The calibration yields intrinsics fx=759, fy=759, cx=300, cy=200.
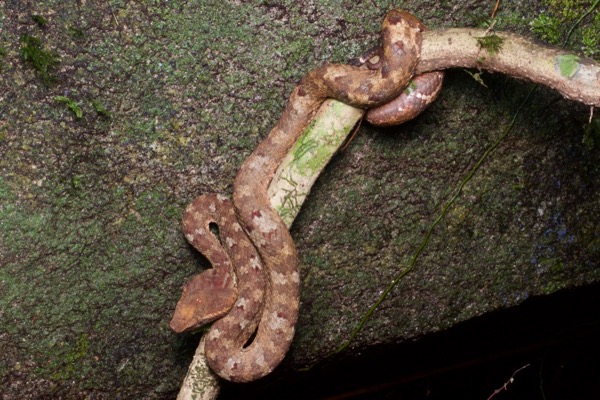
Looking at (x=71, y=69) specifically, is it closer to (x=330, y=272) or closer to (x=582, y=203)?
(x=330, y=272)

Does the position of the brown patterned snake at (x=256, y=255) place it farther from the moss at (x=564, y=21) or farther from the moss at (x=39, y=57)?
the moss at (x=39, y=57)

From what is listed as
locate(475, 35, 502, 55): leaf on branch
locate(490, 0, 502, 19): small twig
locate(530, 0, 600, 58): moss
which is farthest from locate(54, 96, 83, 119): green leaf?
locate(530, 0, 600, 58): moss

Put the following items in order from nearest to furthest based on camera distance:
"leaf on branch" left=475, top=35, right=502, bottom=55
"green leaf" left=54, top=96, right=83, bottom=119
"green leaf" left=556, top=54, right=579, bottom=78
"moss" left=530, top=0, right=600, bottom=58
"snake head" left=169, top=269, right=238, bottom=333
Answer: "green leaf" left=556, top=54, right=579, bottom=78 < "leaf on branch" left=475, top=35, right=502, bottom=55 < "green leaf" left=54, top=96, right=83, bottom=119 < "snake head" left=169, top=269, right=238, bottom=333 < "moss" left=530, top=0, right=600, bottom=58

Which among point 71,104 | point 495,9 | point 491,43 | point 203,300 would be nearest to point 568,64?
point 491,43

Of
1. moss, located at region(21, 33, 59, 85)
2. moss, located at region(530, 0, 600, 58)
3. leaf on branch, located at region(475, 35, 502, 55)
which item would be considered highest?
moss, located at region(21, 33, 59, 85)

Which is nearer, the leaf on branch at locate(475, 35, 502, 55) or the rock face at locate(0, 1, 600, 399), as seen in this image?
the leaf on branch at locate(475, 35, 502, 55)

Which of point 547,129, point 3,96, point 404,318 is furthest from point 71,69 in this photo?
point 547,129

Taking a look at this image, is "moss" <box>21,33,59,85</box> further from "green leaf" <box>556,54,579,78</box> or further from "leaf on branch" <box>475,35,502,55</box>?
"green leaf" <box>556,54,579,78</box>
